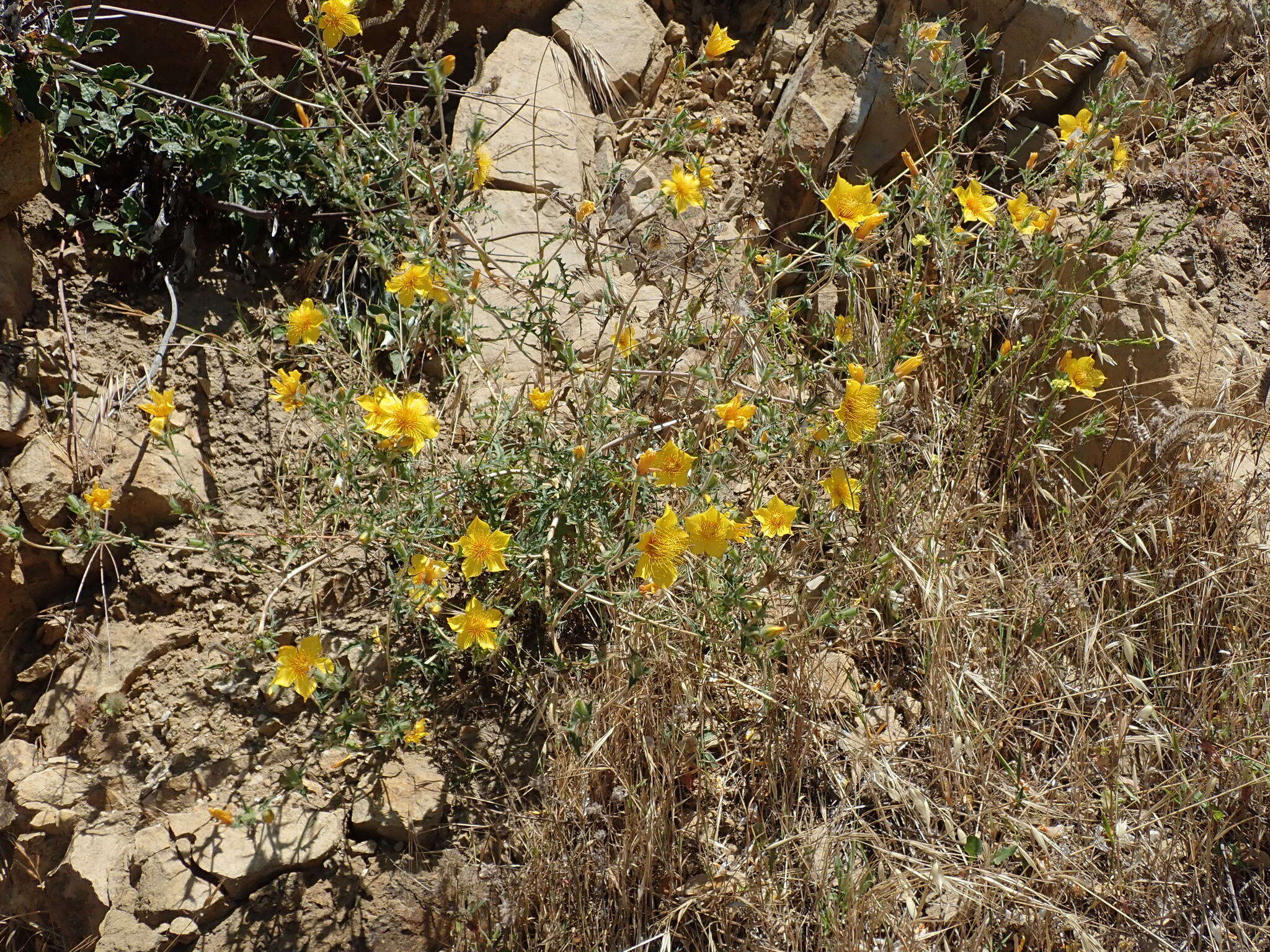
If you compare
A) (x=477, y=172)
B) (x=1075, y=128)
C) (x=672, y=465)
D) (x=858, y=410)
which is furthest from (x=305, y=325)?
(x=1075, y=128)

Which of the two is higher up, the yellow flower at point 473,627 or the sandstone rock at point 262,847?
the yellow flower at point 473,627

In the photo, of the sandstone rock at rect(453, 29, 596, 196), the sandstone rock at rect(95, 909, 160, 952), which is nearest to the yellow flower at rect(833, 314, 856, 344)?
the sandstone rock at rect(453, 29, 596, 196)

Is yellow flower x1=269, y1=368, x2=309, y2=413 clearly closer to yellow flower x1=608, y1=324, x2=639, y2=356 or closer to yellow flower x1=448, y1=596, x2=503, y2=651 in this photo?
yellow flower x1=448, y1=596, x2=503, y2=651

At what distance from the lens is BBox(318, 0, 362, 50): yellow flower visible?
2104 mm

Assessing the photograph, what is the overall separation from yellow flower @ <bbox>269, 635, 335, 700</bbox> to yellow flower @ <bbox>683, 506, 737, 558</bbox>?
2.78ft

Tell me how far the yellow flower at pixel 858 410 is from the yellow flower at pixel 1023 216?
34.5 inches

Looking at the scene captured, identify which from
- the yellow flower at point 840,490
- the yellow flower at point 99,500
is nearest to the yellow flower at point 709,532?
the yellow flower at point 840,490

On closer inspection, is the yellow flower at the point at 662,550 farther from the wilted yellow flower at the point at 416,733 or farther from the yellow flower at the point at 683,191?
the yellow flower at the point at 683,191

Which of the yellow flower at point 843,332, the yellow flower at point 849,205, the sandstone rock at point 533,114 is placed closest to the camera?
the yellow flower at point 849,205

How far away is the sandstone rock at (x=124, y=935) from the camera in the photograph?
1.92 meters

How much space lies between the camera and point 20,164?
7.16 feet

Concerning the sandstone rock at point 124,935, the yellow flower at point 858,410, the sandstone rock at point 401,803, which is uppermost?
the yellow flower at point 858,410

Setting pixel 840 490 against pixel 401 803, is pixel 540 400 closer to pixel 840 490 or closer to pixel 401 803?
pixel 840 490

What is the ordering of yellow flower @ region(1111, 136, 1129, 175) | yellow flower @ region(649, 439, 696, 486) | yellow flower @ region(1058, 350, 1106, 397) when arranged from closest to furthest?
1. yellow flower @ region(649, 439, 696, 486)
2. yellow flower @ region(1058, 350, 1106, 397)
3. yellow flower @ region(1111, 136, 1129, 175)
